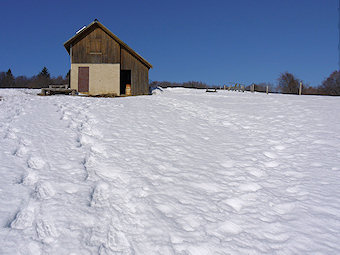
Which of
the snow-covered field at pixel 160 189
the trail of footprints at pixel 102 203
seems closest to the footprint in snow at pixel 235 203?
the snow-covered field at pixel 160 189

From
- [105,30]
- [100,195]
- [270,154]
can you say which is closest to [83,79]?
[105,30]

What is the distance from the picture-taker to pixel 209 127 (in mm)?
8828

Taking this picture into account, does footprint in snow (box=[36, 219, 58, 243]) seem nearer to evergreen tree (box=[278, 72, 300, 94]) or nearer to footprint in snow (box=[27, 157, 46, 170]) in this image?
footprint in snow (box=[27, 157, 46, 170])

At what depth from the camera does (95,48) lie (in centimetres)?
2008

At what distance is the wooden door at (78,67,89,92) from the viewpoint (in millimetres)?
20180

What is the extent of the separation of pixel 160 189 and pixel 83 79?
18613mm

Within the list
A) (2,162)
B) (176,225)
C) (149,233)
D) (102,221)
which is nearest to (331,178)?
(176,225)

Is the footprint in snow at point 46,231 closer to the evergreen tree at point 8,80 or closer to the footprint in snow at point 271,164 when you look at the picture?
the footprint in snow at point 271,164

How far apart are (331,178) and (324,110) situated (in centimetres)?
806

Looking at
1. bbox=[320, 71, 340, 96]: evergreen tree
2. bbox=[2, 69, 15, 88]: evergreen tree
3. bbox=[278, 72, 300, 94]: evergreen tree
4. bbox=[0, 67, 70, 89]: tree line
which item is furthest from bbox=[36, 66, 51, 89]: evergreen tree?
bbox=[320, 71, 340, 96]: evergreen tree

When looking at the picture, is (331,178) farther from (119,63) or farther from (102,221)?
(119,63)

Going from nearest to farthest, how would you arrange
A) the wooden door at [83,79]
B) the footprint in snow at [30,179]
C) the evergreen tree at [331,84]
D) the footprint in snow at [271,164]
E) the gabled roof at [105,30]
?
the footprint in snow at [30,179] < the footprint in snow at [271,164] < the gabled roof at [105,30] < the wooden door at [83,79] < the evergreen tree at [331,84]

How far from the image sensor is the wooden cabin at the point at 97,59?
1983 centimetres

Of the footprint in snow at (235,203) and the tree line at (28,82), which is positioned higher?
the tree line at (28,82)
